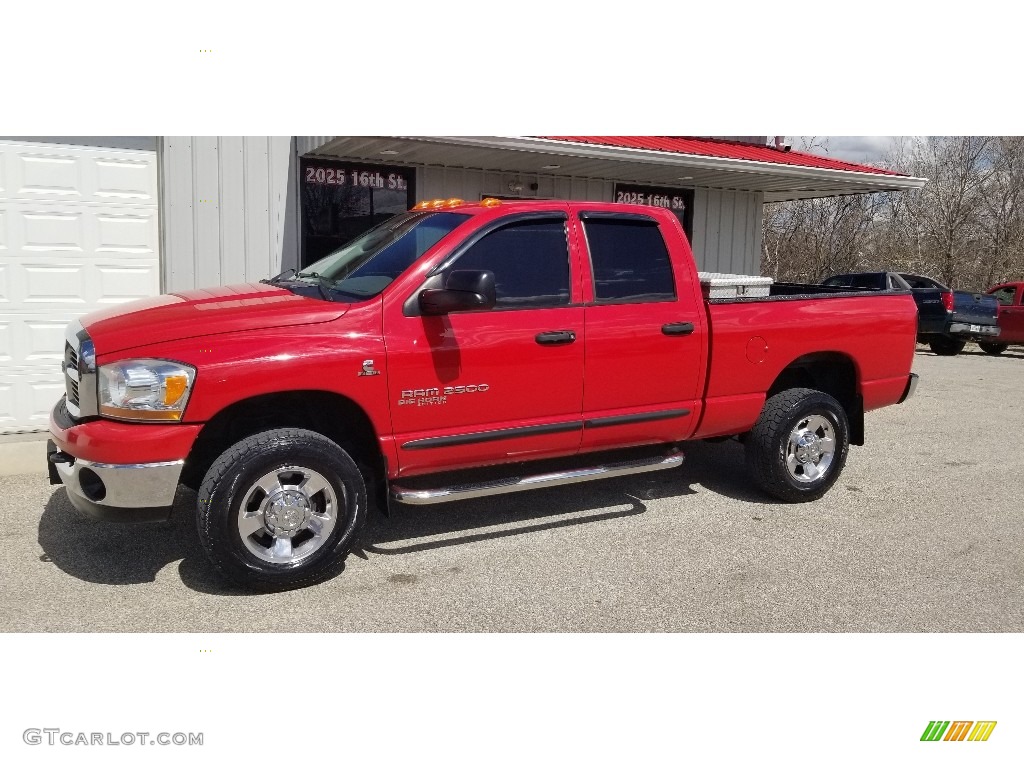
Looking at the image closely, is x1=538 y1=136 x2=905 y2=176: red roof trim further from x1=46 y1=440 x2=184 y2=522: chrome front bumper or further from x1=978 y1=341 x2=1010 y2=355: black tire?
x1=978 y1=341 x2=1010 y2=355: black tire

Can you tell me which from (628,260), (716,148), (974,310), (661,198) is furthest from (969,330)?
(628,260)

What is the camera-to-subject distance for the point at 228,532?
400cm

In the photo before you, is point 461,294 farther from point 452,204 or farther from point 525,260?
point 452,204

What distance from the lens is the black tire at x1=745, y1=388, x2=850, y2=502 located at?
566 centimetres

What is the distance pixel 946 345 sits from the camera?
17.5m

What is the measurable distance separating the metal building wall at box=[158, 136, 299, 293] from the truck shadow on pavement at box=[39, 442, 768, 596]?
11.0 ft

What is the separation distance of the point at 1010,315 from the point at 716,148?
9328mm

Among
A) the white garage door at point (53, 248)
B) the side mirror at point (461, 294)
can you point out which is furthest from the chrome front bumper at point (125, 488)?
the white garage door at point (53, 248)

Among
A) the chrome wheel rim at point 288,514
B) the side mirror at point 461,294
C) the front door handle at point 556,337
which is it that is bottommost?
the chrome wheel rim at point 288,514

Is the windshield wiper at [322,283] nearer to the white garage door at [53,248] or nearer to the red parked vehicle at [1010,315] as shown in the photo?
the white garage door at [53,248]

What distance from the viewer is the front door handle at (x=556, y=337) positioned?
473cm

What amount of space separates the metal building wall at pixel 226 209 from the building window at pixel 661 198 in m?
4.79
